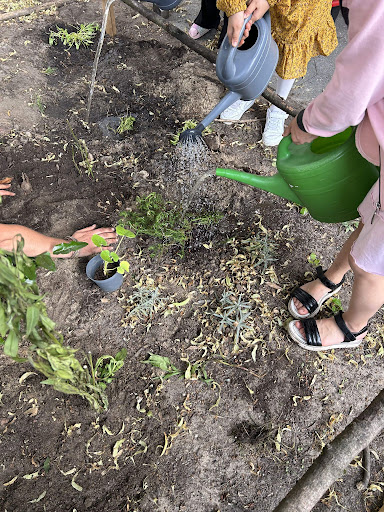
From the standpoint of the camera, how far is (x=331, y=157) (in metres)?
1.36

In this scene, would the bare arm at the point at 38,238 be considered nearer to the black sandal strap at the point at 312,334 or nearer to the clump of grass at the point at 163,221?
the clump of grass at the point at 163,221

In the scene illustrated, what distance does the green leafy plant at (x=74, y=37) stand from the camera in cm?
305

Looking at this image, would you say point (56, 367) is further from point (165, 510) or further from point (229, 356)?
point (229, 356)

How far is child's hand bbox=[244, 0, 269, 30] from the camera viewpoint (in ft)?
5.98

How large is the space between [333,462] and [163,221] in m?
1.28

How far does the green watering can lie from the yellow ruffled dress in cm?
91

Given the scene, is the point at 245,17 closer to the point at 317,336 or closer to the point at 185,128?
the point at 185,128

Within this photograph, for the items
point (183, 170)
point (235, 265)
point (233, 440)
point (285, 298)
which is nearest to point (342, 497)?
point (233, 440)

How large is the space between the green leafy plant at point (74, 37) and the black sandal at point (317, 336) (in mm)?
2714

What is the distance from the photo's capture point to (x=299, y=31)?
213 centimetres

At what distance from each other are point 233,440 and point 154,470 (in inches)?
12.5

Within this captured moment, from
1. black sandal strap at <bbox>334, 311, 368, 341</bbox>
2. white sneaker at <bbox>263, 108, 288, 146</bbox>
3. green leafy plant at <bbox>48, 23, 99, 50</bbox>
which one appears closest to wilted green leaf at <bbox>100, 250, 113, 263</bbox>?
black sandal strap at <bbox>334, 311, 368, 341</bbox>

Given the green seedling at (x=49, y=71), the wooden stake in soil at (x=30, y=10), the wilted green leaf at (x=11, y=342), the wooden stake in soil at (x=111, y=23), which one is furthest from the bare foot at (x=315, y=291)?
the wooden stake in soil at (x=30, y=10)

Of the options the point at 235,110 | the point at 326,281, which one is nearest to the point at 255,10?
the point at 235,110
